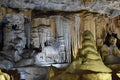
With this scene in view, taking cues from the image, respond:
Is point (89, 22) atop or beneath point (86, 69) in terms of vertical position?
atop

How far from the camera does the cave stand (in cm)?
970

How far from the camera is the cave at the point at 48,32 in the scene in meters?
9.70

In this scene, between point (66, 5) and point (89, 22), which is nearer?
point (66, 5)

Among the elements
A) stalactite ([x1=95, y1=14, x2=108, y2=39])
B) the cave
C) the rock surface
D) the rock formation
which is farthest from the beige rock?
stalactite ([x1=95, y1=14, x2=108, y2=39])

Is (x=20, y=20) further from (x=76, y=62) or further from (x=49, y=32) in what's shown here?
(x=76, y=62)

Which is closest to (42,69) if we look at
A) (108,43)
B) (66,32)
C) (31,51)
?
(31,51)

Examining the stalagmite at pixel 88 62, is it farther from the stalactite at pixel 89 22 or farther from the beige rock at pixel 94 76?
the stalactite at pixel 89 22

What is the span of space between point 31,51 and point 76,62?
3.17 metres

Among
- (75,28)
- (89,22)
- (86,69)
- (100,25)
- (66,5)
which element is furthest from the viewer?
(100,25)

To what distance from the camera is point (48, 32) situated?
34.7 feet

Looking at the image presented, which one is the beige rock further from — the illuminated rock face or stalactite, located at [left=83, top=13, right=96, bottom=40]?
stalactite, located at [left=83, top=13, right=96, bottom=40]

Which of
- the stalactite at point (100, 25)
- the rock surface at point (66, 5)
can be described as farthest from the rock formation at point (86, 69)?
the stalactite at point (100, 25)

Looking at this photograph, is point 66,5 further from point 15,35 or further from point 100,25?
point 15,35

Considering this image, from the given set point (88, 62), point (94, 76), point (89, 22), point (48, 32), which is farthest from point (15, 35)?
point (94, 76)
